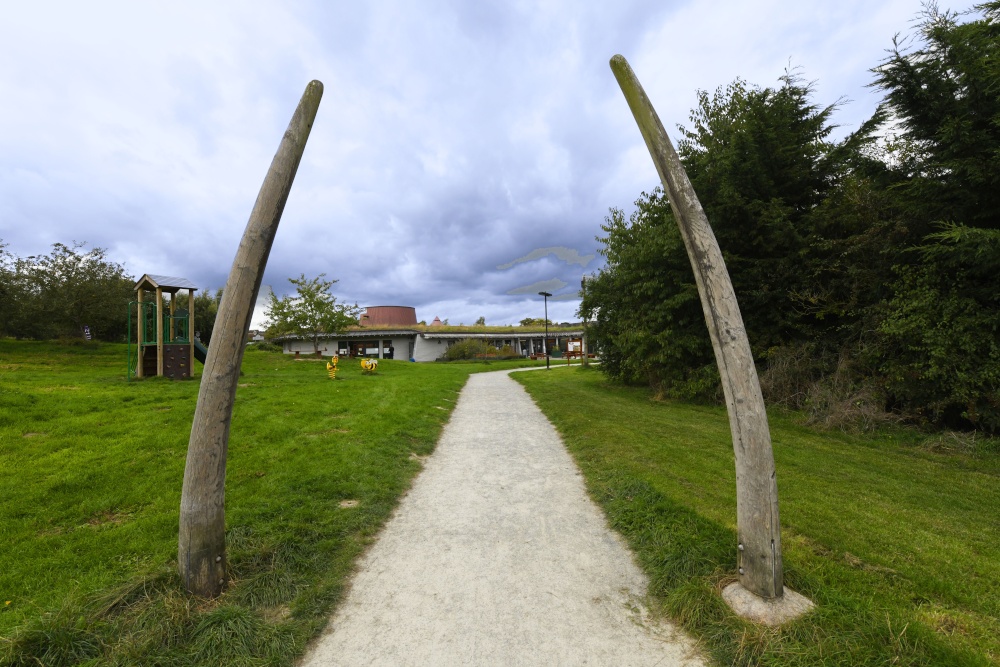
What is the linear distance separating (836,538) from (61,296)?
36.9m

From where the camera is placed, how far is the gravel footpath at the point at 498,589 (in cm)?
248

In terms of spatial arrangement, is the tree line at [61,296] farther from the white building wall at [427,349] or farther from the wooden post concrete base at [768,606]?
the wooden post concrete base at [768,606]

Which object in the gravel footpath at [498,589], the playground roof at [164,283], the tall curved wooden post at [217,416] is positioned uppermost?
the playground roof at [164,283]

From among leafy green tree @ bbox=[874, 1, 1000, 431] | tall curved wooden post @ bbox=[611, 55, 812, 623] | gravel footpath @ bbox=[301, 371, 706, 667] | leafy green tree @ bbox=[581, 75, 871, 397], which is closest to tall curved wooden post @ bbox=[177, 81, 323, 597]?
gravel footpath @ bbox=[301, 371, 706, 667]

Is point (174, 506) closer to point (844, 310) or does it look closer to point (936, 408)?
point (936, 408)

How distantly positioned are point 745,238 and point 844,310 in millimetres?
3300

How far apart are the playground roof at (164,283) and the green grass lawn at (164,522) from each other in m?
7.62

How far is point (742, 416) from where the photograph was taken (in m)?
2.84

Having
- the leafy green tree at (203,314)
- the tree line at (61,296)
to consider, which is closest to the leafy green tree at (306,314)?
the tree line at (61,296)

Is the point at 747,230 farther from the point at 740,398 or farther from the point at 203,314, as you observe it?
the point at 203,314

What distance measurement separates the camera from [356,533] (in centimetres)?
405

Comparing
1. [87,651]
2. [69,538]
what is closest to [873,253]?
[87,651]

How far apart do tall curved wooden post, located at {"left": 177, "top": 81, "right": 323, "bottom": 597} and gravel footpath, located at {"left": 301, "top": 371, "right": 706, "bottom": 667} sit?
1.09 metres

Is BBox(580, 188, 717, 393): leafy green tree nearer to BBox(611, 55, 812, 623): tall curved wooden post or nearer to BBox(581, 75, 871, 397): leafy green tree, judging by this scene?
BBox(581, 75, 871, 397): leafy green tree
